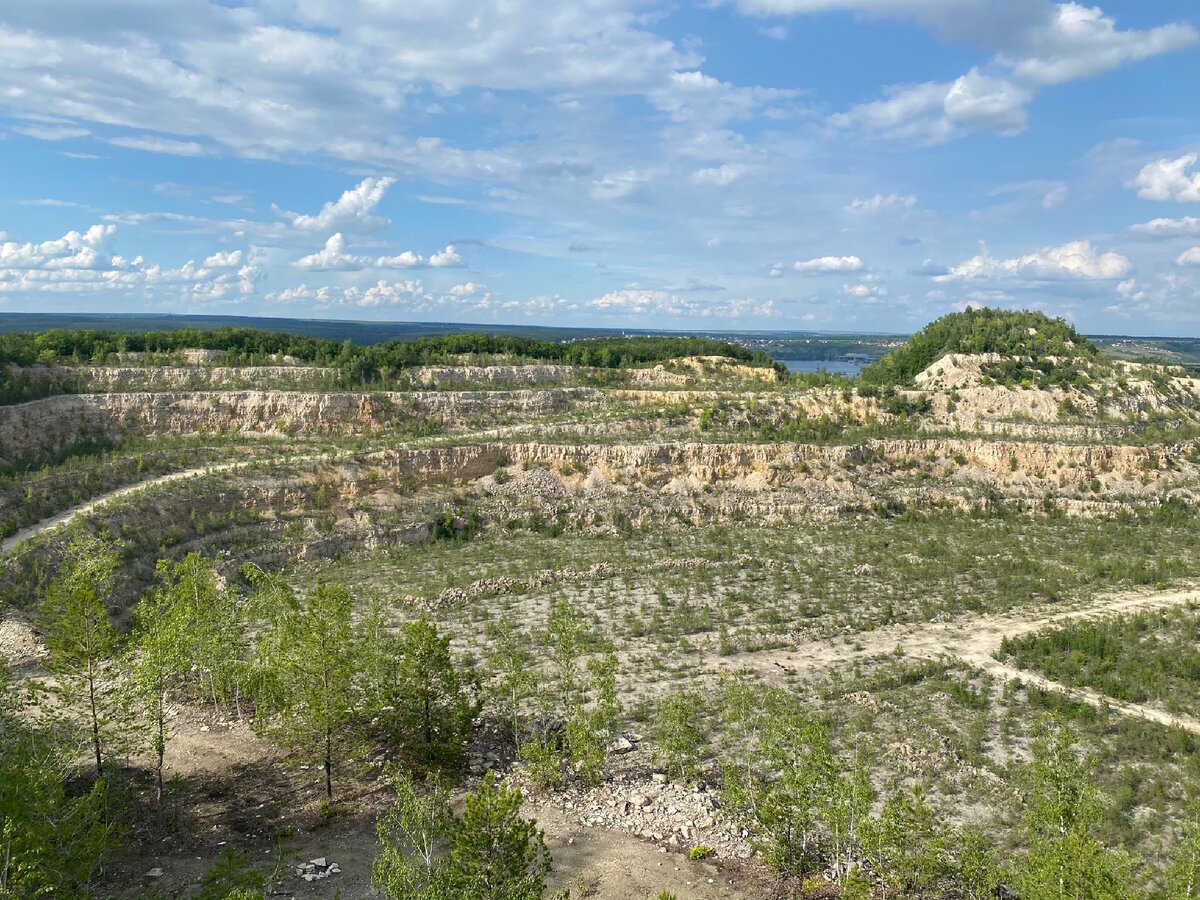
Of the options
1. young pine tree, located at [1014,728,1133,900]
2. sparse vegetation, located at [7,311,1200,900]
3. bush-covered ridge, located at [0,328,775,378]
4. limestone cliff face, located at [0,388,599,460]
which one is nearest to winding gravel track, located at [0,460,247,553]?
sparse vegetation, located at [7,311,1200,900]

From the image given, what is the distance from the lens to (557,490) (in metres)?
45.4

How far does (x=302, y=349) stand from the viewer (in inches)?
2425

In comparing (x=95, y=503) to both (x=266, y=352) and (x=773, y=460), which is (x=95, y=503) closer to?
(x=266, y=352)

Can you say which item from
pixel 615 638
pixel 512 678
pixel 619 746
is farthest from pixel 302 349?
pixel 619 746

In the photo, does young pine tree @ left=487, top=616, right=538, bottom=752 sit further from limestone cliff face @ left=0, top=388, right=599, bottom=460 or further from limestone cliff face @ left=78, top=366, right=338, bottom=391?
limestone cliff face @ left=78, top=366, right=338, bottom=391

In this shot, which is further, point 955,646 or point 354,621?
point 354,621

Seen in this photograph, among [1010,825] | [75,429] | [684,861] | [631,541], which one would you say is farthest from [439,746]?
[75,429]

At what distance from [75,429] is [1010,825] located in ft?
177

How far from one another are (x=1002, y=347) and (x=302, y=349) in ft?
196

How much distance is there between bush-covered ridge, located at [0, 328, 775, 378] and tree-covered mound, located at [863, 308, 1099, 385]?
13.8m

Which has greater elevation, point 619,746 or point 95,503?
point 95,503

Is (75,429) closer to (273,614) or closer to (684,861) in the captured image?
(273,614)

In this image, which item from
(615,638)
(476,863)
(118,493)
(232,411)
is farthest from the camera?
(232,411)

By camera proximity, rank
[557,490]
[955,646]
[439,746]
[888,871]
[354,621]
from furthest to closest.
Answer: [557,490], [354,621], [955,646], [439,746], [888,871]
